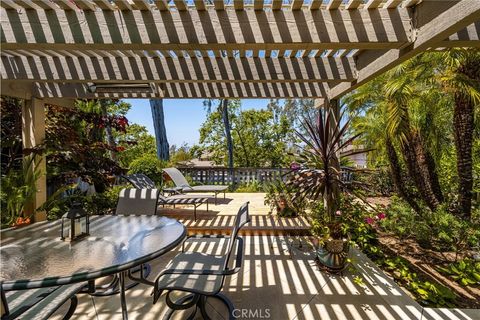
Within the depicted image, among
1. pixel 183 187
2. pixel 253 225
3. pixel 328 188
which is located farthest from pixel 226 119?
pixel 328 188

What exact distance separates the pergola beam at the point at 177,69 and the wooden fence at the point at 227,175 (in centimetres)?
568

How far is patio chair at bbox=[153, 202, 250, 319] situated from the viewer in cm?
172

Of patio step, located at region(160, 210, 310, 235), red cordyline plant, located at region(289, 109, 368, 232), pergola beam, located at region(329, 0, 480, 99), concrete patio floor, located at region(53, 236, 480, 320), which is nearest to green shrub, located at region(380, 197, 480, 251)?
concrete patio floor, located at region(53, 236, 480, 320)

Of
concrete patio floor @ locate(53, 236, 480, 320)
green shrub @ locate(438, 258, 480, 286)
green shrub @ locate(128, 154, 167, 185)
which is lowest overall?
green shrub @ locate(438, 258, 480, 286)

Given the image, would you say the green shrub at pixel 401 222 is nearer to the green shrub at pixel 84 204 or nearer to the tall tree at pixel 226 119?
the green shrub at pixel 84 204

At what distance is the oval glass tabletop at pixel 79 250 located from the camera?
134cm

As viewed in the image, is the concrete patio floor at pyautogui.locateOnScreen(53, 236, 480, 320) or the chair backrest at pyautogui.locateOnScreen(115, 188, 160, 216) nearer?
the concrete patio floor at pyautogui.locateOnScreen(53, 236, 480, 320)

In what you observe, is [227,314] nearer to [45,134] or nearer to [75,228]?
[75,228]

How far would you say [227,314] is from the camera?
2119 millimetres

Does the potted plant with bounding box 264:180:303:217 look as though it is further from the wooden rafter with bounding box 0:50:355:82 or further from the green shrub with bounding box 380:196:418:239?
the wooden rafter with bounding box 0:50:355:82

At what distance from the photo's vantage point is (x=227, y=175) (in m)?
8.96

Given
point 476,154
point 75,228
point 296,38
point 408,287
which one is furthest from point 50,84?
point 476,154

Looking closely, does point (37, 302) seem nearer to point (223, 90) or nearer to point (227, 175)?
point (223, 90)

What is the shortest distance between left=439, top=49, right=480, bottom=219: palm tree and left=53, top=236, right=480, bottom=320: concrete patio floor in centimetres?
233
